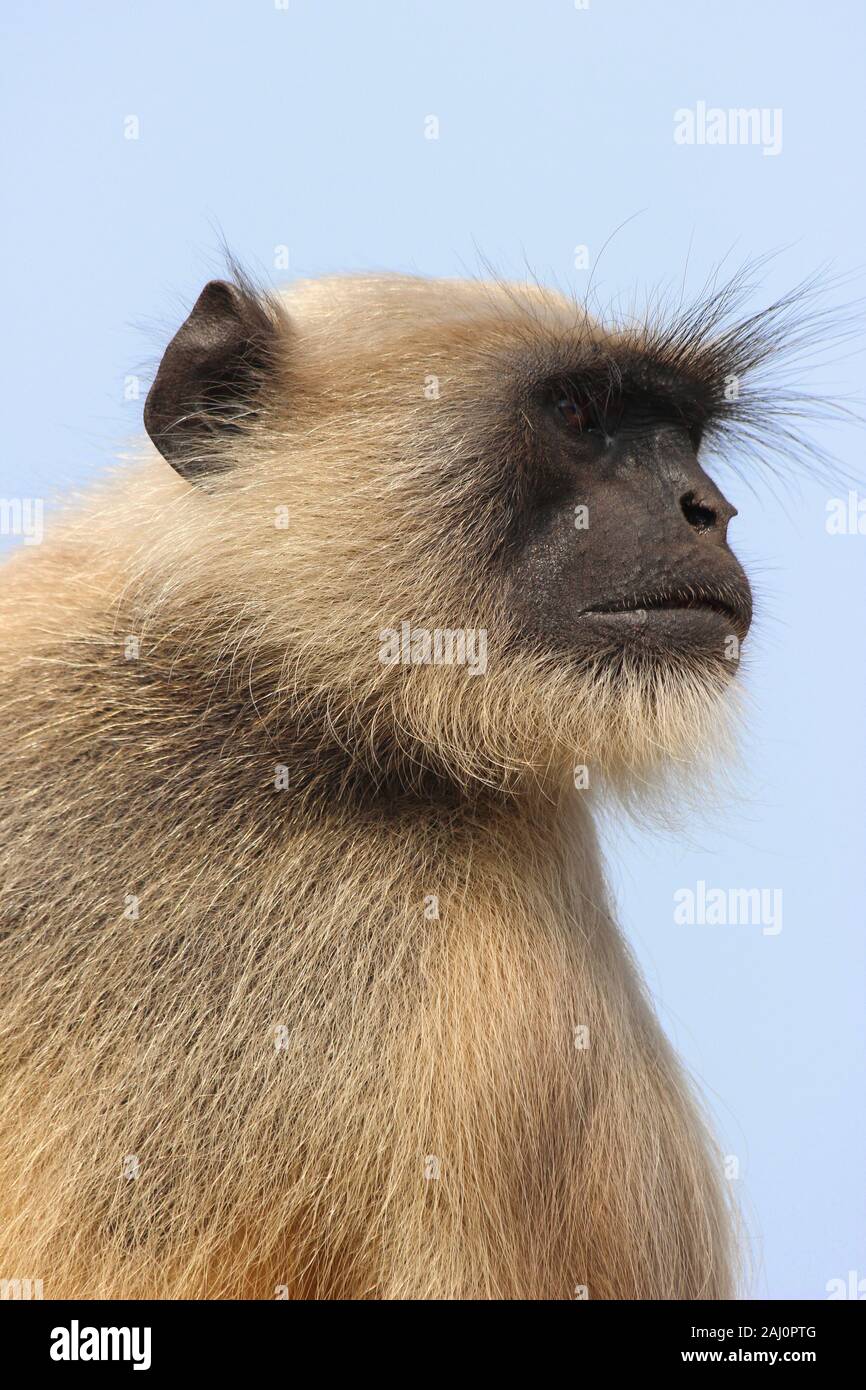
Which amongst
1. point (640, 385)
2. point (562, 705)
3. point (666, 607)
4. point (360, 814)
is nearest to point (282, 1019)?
point (360, 814)

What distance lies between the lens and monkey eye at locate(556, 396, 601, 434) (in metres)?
4.80

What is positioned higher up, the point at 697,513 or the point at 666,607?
the point at 697,513

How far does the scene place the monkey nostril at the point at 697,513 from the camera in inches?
185

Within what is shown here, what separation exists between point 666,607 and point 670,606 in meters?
0.01

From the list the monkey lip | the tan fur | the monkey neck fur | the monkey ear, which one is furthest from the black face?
the monkey ear

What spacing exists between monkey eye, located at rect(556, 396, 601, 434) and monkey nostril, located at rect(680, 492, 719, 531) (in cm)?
33

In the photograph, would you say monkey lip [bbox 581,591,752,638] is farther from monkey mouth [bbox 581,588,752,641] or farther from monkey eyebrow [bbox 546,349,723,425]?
Answer: monkey eyebrow [bbox 546,349,723,425]

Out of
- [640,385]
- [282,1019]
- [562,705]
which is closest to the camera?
[282,1019]

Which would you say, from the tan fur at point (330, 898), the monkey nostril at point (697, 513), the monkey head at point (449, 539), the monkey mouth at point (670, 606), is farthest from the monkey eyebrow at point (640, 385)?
the monkey mouth at point (670, 606)

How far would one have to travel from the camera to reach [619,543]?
14.9 ft

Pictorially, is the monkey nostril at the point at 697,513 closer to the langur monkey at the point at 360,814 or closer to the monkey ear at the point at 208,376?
the langur monkey at the point at 360,814

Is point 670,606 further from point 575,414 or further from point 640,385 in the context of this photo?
point 640,385

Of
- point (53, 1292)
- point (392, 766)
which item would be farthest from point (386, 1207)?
point (392, 766)

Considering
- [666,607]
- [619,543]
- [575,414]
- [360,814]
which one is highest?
[575,414]
